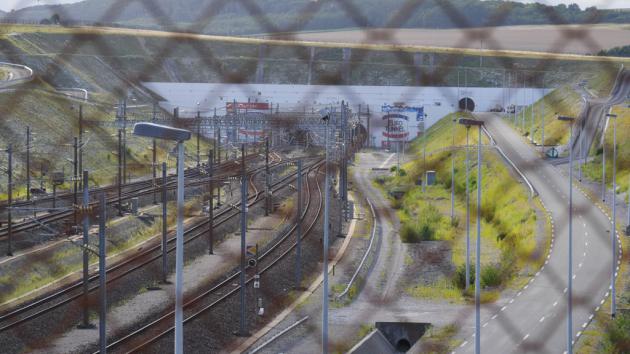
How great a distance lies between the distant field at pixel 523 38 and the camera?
1.08 metres

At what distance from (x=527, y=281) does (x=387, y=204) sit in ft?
12.9

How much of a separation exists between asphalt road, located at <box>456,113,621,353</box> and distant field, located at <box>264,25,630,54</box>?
160 centimetres

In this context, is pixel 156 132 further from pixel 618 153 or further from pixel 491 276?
pixel 491 276

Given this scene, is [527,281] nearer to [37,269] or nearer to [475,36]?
[37,269]

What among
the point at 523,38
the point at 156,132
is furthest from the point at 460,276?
the point at 523,38

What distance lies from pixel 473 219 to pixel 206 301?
1670 mm

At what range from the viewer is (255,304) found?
16.4 feet

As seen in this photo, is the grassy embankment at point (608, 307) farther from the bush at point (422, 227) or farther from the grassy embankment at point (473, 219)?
the bush at point (422, 227)

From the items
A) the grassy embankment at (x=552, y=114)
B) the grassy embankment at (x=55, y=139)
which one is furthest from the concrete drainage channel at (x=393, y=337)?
the grassy embankment at (x=55, y=139)

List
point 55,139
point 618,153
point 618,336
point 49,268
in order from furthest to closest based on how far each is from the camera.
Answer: point 55,139 → point 49,268 → point 618,153 → point 618,336

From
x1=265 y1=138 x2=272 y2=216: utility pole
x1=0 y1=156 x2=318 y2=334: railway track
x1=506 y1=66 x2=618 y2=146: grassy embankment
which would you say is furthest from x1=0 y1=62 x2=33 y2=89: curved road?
x1=506 y1=66 x2=618 y2=146: grassy embankment

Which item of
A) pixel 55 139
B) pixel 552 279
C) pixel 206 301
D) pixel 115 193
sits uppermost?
pixel 55 139

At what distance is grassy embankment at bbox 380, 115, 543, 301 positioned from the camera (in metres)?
3.71

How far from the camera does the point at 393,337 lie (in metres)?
3.59
